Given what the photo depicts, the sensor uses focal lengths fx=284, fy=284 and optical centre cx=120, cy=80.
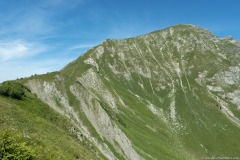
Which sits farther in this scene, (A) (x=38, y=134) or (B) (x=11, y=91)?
(B) (x=11, y=91)

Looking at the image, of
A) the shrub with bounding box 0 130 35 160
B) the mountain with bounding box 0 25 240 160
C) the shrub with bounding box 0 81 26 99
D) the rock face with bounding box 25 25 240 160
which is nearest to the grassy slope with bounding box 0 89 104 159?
the mountain with bounding box 0 25 240 160

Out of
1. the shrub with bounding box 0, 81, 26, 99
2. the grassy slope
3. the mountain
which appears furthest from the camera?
the shrub with bounding box 0, 81, 26, 99

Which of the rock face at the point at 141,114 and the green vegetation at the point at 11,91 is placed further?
the rock face at the point at 141,114

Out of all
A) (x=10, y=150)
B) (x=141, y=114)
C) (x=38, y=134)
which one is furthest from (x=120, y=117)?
(x=10, y=150)

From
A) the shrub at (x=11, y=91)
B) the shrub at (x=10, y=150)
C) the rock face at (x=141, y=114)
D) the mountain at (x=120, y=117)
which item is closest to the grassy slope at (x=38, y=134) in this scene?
the mountain at (x=120, y=117)

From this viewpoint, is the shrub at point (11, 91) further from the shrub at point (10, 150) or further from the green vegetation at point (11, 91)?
the shrub at point (10, 150)

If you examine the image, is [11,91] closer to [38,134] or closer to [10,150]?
[38,134]

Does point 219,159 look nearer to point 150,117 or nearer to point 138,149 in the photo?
point 150,117

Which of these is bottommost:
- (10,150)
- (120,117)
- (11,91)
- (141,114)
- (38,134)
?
(120,117)

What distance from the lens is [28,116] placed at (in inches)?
1457

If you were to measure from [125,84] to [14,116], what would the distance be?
156122 millimetres

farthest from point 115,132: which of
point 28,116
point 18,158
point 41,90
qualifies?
point 18,158

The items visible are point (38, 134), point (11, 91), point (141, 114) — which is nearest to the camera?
→ point (38, 134)

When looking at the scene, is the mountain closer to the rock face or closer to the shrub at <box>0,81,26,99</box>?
the rock face
